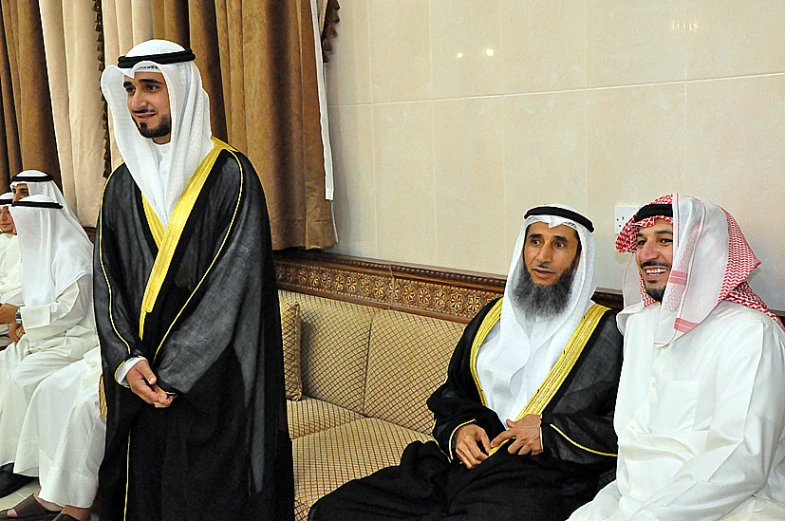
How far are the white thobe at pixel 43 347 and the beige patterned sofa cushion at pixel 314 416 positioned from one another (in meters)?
1.16

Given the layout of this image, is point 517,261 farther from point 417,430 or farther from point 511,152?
point 417,430

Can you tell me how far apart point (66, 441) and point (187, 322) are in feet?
3.76

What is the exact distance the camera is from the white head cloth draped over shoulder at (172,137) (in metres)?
2.91

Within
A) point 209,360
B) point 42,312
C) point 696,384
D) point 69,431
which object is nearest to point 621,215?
point 696,384

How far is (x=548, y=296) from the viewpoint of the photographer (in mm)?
2754

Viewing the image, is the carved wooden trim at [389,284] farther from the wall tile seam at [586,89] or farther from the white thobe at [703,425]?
the white thobe at [703,425]

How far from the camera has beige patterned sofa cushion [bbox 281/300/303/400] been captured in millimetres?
3748

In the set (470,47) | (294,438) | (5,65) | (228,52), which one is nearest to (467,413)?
(294,438)

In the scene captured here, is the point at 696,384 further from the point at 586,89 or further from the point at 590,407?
the point at 586,89

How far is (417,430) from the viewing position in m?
3.32

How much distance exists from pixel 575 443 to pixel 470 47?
1595mm

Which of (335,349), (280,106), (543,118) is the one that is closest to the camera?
(543,118)

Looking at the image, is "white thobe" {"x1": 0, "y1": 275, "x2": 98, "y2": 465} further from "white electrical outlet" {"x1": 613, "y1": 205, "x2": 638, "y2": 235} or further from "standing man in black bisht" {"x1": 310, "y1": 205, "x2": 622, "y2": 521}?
"white electrical outlet" {"x1": 613, "y1": 205, "x2": 638, "y2": 235}

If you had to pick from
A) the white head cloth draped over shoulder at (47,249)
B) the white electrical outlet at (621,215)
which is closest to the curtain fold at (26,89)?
the white head cloth draped over shoulder at (47,249)
